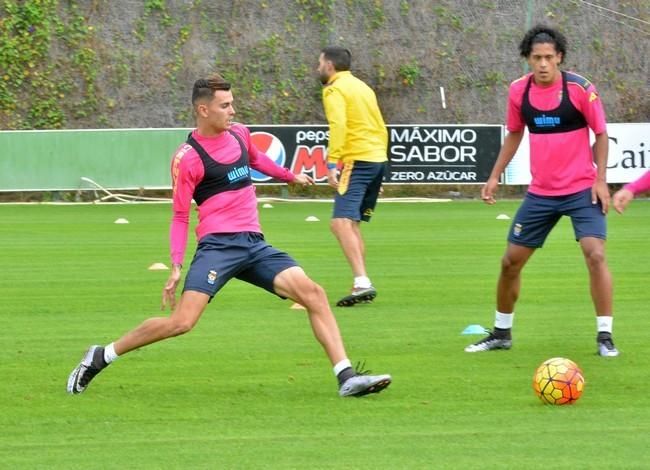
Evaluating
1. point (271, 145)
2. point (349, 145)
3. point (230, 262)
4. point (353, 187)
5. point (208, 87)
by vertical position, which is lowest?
point (271, 145)

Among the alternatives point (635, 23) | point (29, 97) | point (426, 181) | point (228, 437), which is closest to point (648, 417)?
point (228, 437)

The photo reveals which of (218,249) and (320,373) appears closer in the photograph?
(218,249)

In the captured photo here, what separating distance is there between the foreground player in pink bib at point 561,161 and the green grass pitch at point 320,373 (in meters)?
0.65

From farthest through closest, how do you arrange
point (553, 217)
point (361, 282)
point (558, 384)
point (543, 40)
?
point (361, 282)
point (553, 217)
point (543, 40)
point (558, 384)

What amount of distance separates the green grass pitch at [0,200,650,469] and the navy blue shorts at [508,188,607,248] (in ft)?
2.66

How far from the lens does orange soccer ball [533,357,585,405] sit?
23.5ft

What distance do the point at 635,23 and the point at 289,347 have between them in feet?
87.8

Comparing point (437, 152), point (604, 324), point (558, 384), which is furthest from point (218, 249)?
point (437, 152)

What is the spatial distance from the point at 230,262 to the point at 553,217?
8.20 feet

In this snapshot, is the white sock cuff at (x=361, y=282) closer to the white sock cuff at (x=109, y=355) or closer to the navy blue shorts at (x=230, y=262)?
the navy blue shorts at (x=230, y=262)

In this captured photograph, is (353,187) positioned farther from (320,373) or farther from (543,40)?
(320,373)

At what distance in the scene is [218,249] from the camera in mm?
7590

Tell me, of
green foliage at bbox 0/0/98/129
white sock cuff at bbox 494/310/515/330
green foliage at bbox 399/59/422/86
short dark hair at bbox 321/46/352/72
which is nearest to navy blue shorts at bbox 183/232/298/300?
white sock cuff at bbox 494/310/515/330

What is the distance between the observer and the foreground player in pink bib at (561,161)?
870cm
